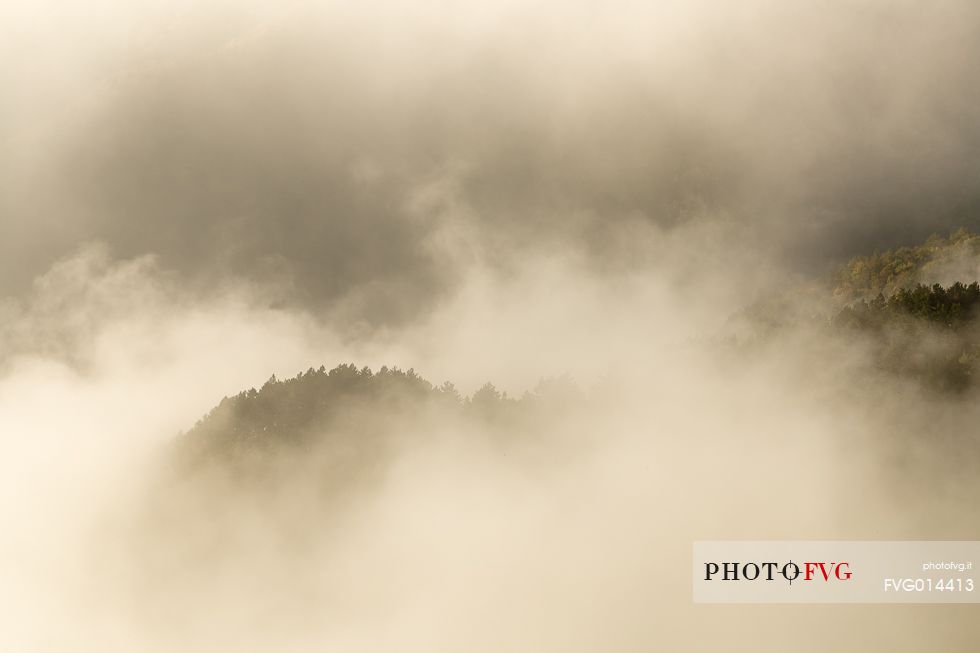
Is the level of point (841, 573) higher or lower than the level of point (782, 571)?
lower

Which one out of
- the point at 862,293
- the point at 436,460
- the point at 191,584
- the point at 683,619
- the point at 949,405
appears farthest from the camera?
the point at 862,293

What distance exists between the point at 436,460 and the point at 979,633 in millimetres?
42693

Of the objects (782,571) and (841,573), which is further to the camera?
(782,571)

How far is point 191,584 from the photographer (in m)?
70.4

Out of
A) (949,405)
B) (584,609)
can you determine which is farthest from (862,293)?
(584,609)

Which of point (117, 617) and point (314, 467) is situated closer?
point (314, 467)

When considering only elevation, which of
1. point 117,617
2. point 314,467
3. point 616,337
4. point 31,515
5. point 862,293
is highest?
point 616,337

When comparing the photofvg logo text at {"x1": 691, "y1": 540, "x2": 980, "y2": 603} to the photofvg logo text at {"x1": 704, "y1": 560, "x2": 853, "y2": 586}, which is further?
the photofvg logo text at {"x1": 704, "y1": 560, "x2": 853, "y2": 586}

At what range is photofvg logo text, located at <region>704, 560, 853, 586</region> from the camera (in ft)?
114

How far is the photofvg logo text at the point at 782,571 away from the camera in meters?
34.8

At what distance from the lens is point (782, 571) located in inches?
1407

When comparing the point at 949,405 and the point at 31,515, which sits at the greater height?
the point at 31,515

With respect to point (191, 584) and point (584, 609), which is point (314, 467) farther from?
point (584, 609)

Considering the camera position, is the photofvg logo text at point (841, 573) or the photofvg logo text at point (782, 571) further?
the photofvg logo text at point (782, 571)
